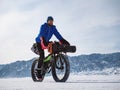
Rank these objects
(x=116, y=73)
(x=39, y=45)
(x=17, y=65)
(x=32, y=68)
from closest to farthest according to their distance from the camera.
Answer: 1. (x=39, y=45)
2. (x=32, y=68)
3. (x=116, y=73)
4. (x=17, y=65)

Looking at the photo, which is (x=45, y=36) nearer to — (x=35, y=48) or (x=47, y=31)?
(x=47, y=31)

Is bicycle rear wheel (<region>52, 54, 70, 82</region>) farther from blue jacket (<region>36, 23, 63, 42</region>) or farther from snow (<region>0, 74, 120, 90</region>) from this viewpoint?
blue jacket (<region>36, 23, 63, 42</region>)

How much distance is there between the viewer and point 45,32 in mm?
10648

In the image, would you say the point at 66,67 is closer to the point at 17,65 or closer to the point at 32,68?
the point at 32,68

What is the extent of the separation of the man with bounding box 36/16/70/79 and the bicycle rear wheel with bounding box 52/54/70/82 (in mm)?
515

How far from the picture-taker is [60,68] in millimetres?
10461

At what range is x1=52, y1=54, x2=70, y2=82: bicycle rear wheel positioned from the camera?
10266 mm

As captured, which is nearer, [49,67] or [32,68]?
[49,67]

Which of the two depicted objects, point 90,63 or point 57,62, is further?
point 90,63

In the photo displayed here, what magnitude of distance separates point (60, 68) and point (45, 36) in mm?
960

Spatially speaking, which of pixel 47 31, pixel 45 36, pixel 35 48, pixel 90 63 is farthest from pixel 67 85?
pixel 90 63

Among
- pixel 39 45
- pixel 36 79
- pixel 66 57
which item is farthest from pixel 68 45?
pixel 36 79

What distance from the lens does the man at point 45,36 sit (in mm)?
10519

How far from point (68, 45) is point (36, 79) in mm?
1891
